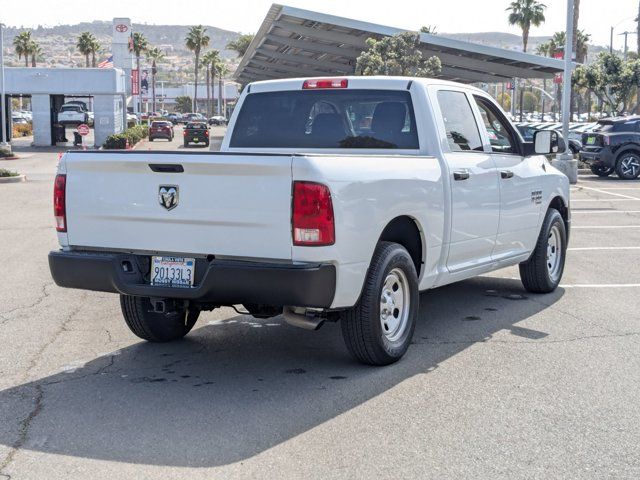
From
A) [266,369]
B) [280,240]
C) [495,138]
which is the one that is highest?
[495,138]

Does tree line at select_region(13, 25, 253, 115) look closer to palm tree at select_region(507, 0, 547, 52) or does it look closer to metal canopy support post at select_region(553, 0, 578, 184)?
palm tree at select_region(507, 0, 547, 52)

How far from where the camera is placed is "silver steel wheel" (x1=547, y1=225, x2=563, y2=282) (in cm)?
975

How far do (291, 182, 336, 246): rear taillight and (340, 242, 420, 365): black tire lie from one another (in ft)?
2.27

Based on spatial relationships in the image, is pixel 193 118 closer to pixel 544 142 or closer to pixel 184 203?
pixel 544 142

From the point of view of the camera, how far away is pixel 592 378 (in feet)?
21.0

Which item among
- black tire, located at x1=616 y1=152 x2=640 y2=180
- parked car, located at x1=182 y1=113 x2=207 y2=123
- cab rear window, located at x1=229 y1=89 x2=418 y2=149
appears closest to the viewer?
cab rear window, located at x1=229 y1=89 x2=418 y2=149

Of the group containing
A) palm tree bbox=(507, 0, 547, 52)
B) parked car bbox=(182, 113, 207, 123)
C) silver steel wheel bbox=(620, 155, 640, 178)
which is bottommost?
silver steel wheel bbox=(620, 155, 640, 178)

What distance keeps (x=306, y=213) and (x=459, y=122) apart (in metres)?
2.64

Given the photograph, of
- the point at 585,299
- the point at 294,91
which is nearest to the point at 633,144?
the point at 585,299

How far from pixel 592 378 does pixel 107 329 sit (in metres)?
4.00

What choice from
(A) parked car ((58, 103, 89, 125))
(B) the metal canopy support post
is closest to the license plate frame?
(B) the metal canopy support post

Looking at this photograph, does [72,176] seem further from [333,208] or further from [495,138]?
[495,138]

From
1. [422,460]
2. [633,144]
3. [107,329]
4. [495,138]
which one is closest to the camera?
[422,460]

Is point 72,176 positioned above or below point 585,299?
above
